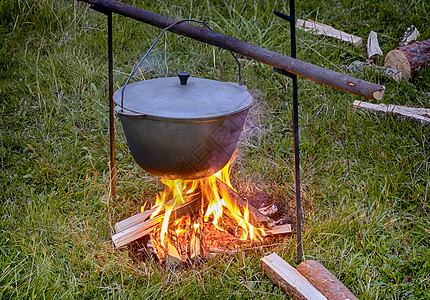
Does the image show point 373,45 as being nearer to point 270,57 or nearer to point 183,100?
point 270,57

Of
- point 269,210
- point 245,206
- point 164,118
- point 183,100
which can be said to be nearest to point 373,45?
point 269,210

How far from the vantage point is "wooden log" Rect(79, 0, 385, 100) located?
1.74 metres

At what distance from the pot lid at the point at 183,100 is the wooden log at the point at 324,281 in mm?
885

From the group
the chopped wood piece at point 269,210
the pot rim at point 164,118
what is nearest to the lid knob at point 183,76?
the pot rim at point 164,118

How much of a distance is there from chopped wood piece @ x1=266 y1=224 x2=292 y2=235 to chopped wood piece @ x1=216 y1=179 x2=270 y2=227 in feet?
0.13

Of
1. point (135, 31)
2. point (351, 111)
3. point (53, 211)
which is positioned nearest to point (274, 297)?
point (53, 211)

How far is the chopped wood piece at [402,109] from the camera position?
358 centimetres

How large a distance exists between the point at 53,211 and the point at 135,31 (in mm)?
2490

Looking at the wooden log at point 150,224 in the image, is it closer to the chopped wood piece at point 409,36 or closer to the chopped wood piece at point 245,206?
the chopped wood piece at point 245,206

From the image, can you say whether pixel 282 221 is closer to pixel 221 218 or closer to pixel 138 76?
pixel 221 218

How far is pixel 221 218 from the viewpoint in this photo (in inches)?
113

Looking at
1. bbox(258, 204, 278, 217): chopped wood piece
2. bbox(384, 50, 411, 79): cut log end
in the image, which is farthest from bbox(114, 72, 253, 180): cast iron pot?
bbox(384, 50, 411, 79): cut log end

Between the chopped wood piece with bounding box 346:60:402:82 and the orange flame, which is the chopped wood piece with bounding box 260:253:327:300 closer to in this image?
the orange flame

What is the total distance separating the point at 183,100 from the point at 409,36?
3.39 meters
